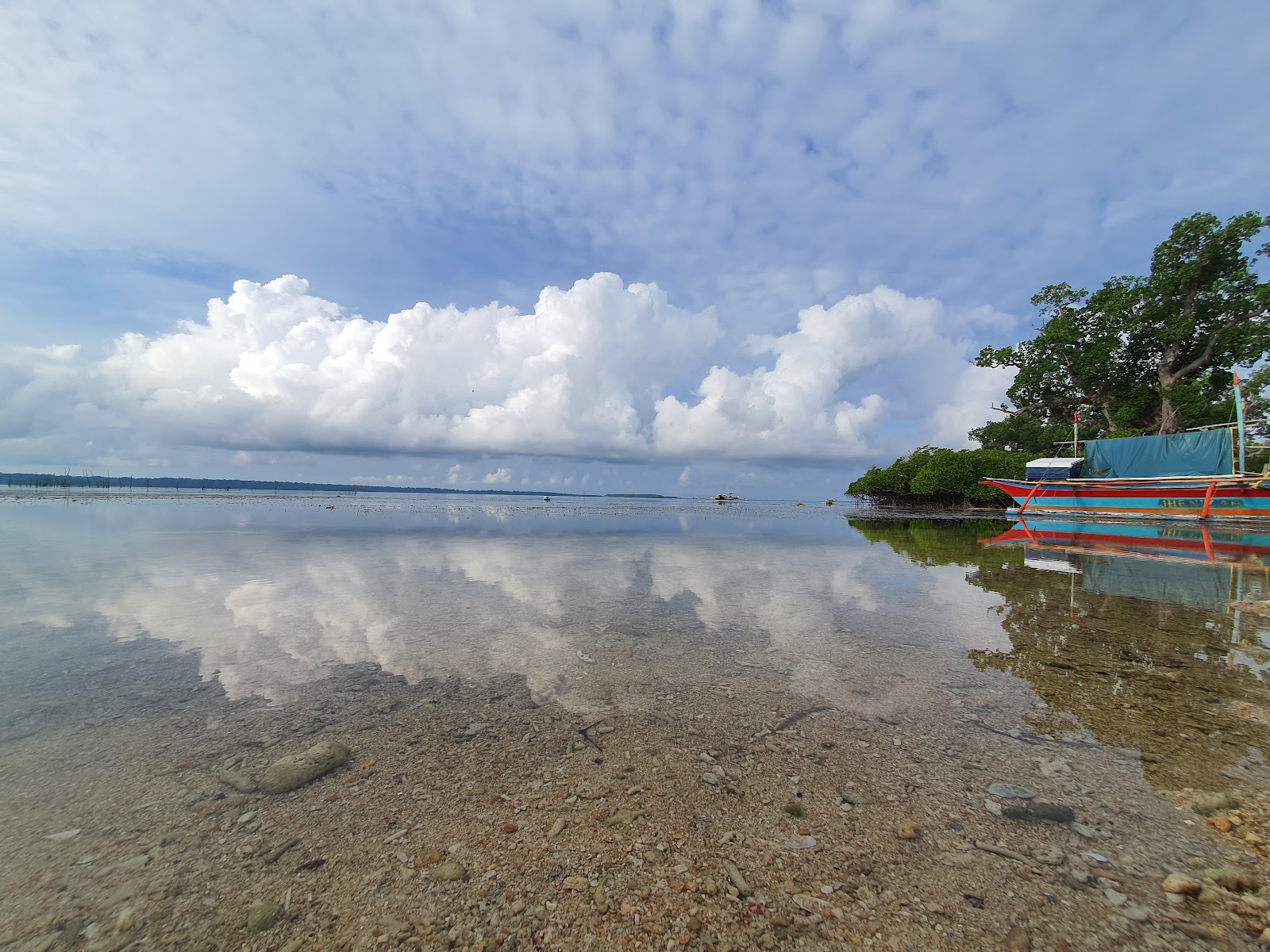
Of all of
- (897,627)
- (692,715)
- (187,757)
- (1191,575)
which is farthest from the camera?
(1191,575)

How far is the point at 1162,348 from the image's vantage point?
43.7m

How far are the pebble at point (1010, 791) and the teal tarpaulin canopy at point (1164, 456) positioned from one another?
128 ft

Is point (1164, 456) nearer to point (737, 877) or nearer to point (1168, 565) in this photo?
point (1168, 565)

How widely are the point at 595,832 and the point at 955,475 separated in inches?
3030

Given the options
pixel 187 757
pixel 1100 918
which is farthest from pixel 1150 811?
pixel 187 757

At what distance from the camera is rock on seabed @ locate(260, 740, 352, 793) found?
384 cm

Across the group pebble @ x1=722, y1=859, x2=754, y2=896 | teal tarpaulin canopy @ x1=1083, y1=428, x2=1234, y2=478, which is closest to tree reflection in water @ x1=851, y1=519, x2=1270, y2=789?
pebble @ x1=722, y1=859, x2=754, y2=896

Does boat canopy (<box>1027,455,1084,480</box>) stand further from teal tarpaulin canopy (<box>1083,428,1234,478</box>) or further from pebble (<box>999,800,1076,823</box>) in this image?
pebble (<box>999,800,1076,823</box>)

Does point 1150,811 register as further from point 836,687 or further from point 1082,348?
point 1082,348

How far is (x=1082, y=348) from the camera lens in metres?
46.4

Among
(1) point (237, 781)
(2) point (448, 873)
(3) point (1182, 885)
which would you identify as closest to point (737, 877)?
(2) point (448, 873)

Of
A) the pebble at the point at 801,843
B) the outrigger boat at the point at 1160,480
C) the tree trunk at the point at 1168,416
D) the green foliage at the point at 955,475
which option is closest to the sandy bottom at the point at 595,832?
the pebble at the point at 801,843

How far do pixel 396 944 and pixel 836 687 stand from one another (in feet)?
15.8

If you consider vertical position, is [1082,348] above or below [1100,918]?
above
